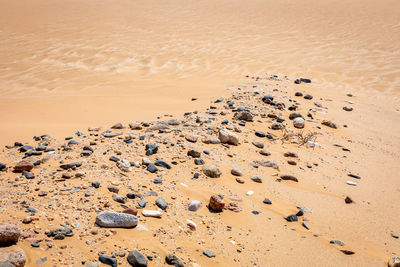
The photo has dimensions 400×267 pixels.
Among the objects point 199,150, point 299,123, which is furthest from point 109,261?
point 299,123

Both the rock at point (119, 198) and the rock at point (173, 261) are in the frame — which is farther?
the rock at point (119, 198)

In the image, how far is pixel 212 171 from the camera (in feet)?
9.41

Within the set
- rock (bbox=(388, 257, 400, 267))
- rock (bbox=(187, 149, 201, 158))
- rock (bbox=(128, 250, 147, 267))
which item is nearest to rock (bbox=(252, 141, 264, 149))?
rock (bbox=(187, 149, 201, 158))

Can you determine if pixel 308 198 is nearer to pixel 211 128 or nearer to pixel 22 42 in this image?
pixel 211 128

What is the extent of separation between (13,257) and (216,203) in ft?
4.59

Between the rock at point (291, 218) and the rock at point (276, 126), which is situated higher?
the rock at point (276, 126)

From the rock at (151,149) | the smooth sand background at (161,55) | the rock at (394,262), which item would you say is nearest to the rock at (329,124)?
the smooth sand background at (161,55)

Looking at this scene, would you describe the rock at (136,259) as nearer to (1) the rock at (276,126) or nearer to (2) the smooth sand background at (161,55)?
(2) the smooth sand background at (161,55)

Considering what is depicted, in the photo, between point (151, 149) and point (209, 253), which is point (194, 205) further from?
point (151, 149)

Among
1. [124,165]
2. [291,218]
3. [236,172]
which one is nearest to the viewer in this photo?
[291,218]

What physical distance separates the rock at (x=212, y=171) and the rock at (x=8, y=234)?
1.64 meters

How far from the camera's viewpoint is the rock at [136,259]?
5.69ft

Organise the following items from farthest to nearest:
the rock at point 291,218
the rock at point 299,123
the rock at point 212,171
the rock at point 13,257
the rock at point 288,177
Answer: the rock at point 299,123 < the rock at point 288,177 < the rock at point 212,171 < the rock at point 291,218 < the rock at point 13,257

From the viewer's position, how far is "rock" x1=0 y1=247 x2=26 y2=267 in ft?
4.99
